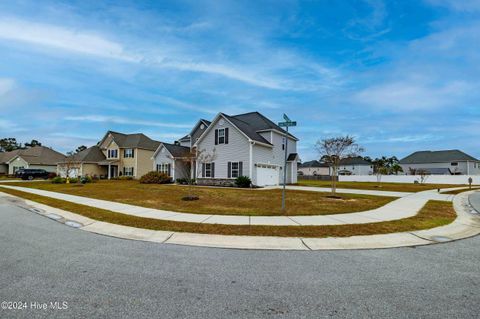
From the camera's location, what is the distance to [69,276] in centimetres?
411

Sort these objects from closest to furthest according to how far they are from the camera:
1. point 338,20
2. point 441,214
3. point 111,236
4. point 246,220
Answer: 1. point 111,236
2. point 246,220
3. point 441,214
4. point 338,20

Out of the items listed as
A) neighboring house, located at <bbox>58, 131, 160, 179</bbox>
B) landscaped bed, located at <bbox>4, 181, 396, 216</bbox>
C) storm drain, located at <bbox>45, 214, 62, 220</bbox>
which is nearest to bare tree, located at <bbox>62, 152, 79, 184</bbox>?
neighboring house, located at <bbox>58, 131, 160, 179</bbox>

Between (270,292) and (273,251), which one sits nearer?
(270,292)

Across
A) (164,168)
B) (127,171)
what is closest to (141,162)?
(127,171)

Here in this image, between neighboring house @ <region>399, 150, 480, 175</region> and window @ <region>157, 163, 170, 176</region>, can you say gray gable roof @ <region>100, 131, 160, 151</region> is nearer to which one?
window @ <region>157, 163, 170, 176</region>

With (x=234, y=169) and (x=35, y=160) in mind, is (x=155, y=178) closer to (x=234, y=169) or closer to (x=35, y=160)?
(x=234, y=169)

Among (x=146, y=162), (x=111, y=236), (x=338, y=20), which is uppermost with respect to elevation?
(x=338, y=20)

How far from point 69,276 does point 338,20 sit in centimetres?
1798

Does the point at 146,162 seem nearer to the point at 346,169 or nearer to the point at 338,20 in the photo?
the point at 338,20

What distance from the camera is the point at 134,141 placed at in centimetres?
4216

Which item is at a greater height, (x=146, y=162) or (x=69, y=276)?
(x=146, y=162)

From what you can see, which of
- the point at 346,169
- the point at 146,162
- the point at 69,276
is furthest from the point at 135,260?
the point at 346,169

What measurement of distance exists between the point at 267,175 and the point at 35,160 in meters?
46.4

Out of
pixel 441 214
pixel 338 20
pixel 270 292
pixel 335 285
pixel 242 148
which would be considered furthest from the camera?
pixel 242 148
